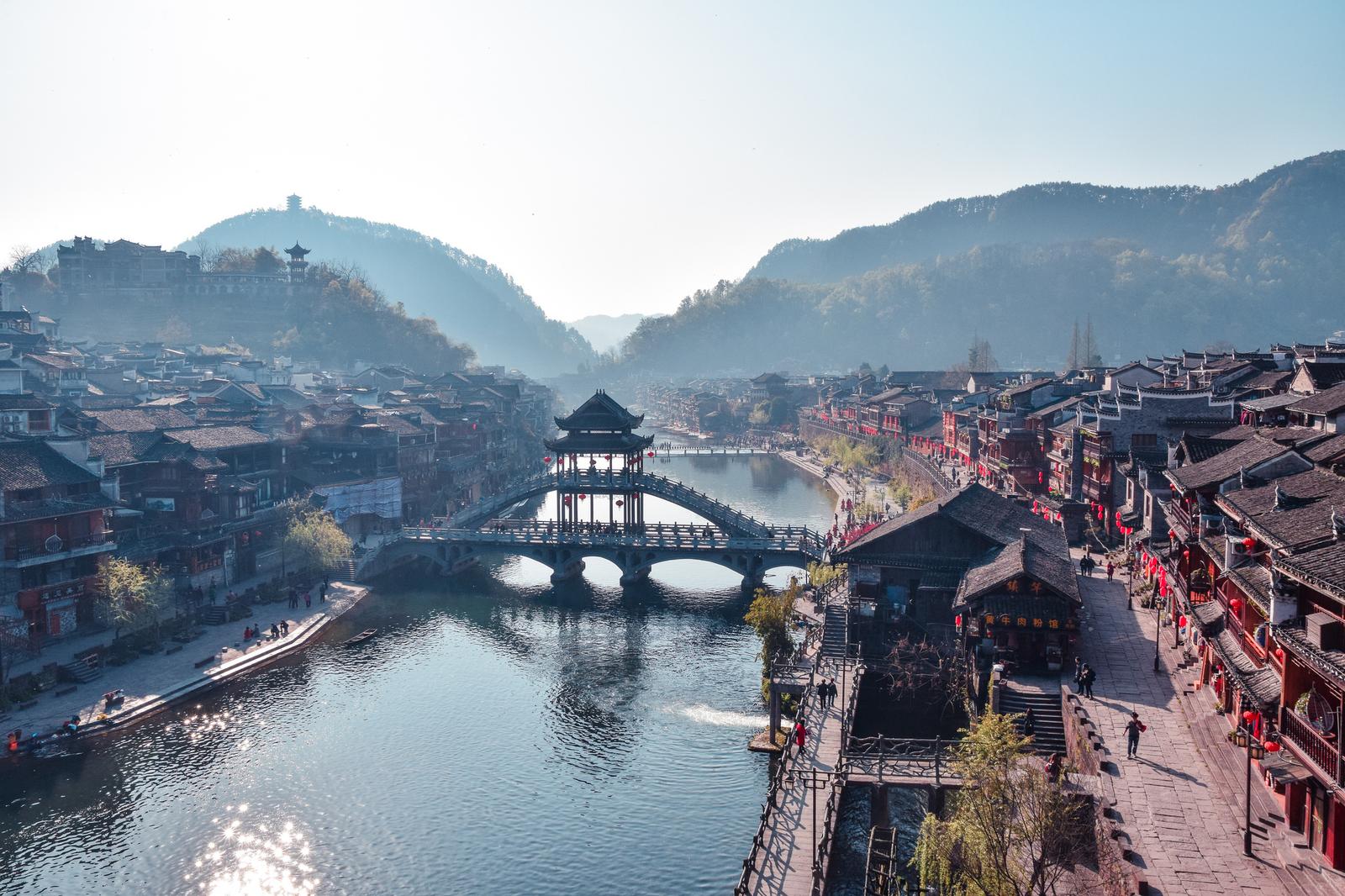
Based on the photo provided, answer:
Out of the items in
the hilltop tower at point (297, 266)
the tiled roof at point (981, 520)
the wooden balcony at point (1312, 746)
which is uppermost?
the hilltop tower at point (297, 266)

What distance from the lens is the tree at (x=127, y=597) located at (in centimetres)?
4944

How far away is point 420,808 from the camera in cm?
3644

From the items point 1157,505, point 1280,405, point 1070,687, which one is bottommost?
point 1070,687

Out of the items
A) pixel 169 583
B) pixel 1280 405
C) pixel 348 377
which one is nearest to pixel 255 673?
pixel 169 583

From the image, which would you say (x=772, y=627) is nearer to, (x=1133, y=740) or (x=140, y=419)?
(x=1133, y=740)

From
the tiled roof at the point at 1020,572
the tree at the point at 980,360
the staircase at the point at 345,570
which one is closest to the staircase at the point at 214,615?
the staircase at the point at 345,570

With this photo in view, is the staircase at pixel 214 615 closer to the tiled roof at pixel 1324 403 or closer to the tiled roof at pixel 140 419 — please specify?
the tiled roof at pixel 140 419

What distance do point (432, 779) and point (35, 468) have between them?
2868 centimetres

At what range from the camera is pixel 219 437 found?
69.5 metres

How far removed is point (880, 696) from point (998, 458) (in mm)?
41207

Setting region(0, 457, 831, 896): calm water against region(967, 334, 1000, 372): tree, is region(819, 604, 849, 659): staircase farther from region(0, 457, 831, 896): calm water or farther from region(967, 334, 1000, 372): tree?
region(967, 334, 1000, 372): tree

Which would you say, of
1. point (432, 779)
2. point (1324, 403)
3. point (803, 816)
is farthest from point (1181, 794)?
point (432, 779)

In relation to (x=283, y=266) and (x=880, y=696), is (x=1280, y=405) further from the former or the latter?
(x=283, y=266)

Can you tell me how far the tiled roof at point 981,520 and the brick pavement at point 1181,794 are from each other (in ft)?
20.8
